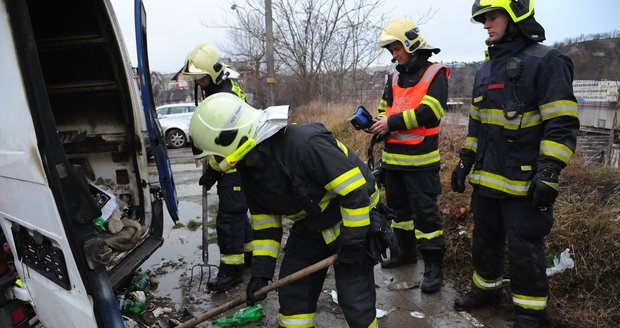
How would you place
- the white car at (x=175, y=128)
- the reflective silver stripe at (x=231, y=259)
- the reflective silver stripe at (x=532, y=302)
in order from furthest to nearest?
the white car at (x=175, y=128) → the reflective silver stripe at (x=231, y=259) → the reflective silver stripe at (x=532, y=302)

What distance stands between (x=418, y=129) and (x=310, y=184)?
1492 millimetres

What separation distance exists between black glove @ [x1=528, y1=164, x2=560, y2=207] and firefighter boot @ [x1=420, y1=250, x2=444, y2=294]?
119 cm

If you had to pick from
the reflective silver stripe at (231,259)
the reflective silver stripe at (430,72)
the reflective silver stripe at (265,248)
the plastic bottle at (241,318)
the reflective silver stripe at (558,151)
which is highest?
Result: the reflective silver stripe at (430,72)

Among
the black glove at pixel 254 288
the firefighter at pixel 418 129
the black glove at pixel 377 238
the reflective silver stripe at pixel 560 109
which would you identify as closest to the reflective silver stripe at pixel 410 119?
the firefighter at pixel 418 129

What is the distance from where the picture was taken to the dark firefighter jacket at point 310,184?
6.64 feet

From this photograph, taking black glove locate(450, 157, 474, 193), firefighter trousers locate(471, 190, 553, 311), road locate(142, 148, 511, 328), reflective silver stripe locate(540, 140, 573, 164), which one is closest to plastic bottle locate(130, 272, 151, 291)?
road locate(142, 148, 511, 328)

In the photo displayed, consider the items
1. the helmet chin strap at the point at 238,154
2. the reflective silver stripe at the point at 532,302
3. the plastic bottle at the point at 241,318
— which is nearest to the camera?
the helmet chin strap at the point at 238,154

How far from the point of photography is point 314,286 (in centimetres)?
235

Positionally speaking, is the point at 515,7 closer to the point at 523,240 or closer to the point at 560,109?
the point at 560,109

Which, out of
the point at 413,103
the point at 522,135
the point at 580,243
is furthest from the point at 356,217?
the point at 580,243

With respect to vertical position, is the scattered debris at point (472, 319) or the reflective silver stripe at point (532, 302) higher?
the reflective silver stripe at point (532, 302)

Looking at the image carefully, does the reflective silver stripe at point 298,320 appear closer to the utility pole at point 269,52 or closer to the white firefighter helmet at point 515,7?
the white firefighter helmet at point 515,7

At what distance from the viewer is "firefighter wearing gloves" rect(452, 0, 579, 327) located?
231 centimetres

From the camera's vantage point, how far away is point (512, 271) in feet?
8.55
